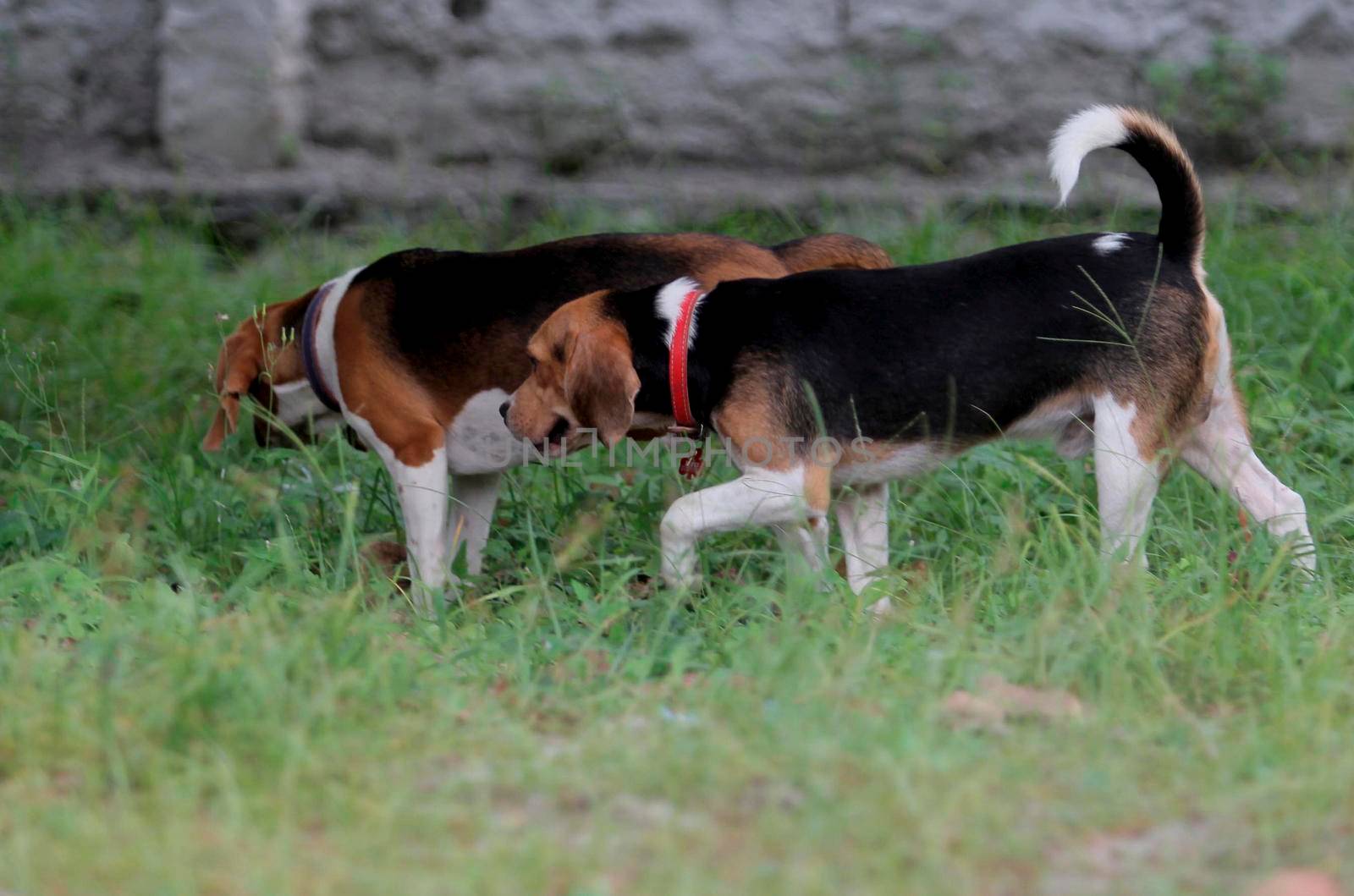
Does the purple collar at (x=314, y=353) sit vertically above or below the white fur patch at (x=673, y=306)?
below

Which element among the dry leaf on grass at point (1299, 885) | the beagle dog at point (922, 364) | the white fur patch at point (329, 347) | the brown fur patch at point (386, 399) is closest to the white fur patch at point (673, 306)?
the beagle dog at point (922, 364)

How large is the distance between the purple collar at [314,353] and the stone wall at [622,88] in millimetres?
2490

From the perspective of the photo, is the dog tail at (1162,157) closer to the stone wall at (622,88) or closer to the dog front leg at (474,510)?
the dog front leg at (474,510)

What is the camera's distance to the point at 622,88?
7.10 meters

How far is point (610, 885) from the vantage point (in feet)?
7.46

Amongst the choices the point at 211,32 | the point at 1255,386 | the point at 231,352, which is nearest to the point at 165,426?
the point at 231,352

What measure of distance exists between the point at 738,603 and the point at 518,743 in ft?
4.05

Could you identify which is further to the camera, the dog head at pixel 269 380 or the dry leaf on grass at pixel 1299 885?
the dog head at pixel 269 380

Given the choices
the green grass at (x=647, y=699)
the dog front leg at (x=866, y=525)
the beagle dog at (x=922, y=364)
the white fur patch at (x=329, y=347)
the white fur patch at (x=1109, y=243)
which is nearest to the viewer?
the green grass at (x=647, y=699)

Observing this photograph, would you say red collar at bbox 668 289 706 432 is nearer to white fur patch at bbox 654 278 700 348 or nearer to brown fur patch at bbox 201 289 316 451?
white fur patch at bbox 654 278 700 348

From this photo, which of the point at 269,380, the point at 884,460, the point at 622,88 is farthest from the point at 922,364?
the point at 622,88

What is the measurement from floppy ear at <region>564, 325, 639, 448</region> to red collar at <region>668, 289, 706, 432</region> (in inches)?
4.0

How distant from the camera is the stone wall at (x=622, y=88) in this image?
6957 millimetres

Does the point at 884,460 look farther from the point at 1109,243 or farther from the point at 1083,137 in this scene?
the point at 1083,137
